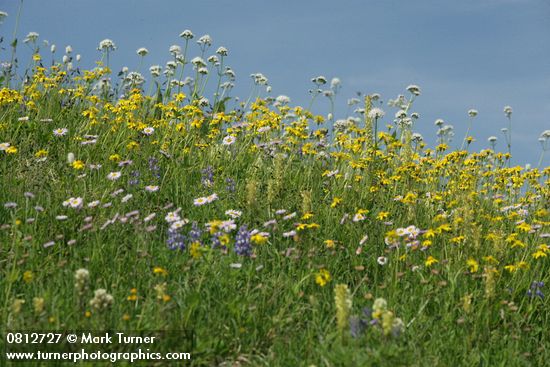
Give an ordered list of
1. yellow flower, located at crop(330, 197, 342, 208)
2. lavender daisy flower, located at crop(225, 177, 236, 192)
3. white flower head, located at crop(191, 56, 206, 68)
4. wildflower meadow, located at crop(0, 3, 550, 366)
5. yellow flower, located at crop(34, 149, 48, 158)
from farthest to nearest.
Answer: white flower head, located at crop(191, 56, 206, 68) → yellow flower, located at crop(34, 149, 48, 158) → lavender daisy flower, located at crop(225, 177, 236, 192) → yellow flower, located at crop(330, 197, 342, 208) → wildflower meadow, located at crop(0, 3, 550, 366)

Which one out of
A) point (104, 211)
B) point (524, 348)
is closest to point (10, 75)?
point (104, 211)

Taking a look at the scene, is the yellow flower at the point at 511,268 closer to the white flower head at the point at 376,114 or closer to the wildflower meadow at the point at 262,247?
the wildflower meadow at the point at 262,247

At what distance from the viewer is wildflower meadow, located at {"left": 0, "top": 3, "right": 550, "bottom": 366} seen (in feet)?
13.3

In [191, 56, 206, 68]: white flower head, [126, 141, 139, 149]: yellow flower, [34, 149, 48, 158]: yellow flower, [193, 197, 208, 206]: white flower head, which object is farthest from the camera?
[191, 56, 206, 68]: white flower head

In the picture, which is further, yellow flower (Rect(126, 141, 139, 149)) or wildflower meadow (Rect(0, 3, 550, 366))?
yellow flower (Rect(126, 141, 139, 149))

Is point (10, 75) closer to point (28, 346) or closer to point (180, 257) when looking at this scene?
point (180, 257)

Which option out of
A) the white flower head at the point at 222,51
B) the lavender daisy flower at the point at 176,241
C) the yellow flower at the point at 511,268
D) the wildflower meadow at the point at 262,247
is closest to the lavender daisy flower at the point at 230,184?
the wildflower meadow at the point at 262,247

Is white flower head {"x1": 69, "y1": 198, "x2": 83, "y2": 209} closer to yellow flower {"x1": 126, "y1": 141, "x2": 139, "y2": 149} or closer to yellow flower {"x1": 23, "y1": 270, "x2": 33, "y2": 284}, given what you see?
yellow flower {"x1": 23, "y1": 270, "x2": 33, "y2": 284}

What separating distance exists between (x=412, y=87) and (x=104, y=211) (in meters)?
4.97

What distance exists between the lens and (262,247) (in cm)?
525

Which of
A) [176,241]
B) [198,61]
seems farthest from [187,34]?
[176,241]

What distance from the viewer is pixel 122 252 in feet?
16.7

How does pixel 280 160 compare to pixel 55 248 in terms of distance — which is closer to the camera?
pixel 55 248

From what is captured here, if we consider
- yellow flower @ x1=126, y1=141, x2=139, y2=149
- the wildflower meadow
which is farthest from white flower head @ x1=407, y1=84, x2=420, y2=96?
yellow flower @ x1=126, y1=141, x2=139, y2=149
